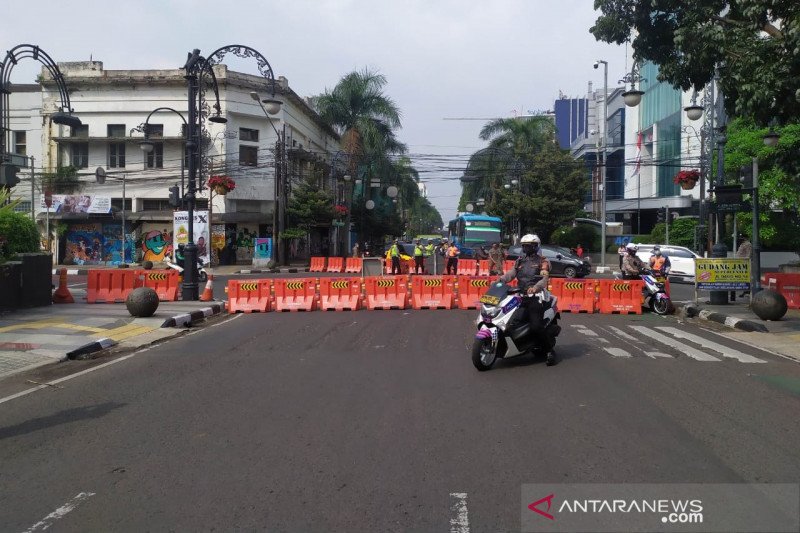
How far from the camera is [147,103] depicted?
43.1 m

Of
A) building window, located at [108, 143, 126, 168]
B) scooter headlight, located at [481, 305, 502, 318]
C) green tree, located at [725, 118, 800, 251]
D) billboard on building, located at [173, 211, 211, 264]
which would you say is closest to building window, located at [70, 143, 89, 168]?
building window, located at [108, 143, 126, 168]

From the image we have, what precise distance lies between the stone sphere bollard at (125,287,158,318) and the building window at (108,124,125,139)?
3184cm

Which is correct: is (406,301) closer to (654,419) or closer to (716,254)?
(716,254)

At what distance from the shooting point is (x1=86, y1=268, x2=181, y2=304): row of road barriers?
765 inches

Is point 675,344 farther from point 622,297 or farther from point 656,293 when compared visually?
point 656,293

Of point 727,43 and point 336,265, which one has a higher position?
Answer: point 727,43

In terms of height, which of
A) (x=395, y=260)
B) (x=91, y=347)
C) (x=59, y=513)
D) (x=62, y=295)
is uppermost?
(x=395, y=260)

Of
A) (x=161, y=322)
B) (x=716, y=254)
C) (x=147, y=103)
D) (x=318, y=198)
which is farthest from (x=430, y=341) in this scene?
(x=147, y=103)

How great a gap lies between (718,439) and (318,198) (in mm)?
37830

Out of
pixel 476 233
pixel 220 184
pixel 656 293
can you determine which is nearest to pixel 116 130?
pixel 220 184

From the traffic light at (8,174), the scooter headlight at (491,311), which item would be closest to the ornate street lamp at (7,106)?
the traffic light at (8,174)

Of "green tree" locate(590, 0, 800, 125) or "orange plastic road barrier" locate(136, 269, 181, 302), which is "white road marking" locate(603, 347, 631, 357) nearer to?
"green tree" locate(590, 0, 800, 125)

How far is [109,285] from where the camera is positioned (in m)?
19.5

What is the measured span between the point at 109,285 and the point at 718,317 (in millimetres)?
16154
